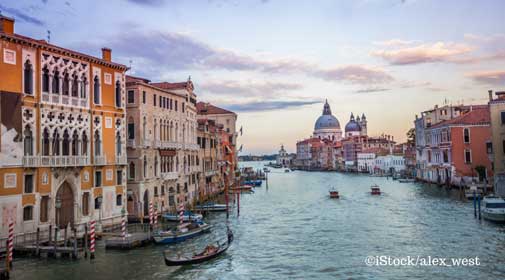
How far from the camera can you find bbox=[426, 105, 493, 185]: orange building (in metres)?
41.8

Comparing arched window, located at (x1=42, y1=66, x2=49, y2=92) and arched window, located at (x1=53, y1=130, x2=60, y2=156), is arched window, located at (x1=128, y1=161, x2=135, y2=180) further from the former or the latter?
arched window, located at (x1=42, y1=66, x2=49, y2=92)

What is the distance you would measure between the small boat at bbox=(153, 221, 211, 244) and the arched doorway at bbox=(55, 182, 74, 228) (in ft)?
11.7

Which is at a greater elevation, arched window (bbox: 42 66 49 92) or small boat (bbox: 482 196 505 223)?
arched window (bbox: 42 66 49 92)

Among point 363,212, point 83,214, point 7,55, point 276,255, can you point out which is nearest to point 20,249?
point 83,214

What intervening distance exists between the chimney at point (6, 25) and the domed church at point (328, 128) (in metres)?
137

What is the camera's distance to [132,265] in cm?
1616

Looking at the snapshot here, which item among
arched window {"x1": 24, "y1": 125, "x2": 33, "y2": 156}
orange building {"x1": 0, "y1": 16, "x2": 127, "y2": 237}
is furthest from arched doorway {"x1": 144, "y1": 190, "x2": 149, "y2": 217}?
arched window {"x1": 24, "y1": 125, "x2": 33, "y2": 156}

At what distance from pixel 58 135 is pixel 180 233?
21.0 ft

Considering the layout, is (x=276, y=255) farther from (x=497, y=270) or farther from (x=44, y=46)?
(x=44, y=46)

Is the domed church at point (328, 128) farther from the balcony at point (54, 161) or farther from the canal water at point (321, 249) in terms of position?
the balcony at point (54, 161)

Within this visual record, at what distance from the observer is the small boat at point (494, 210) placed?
23.4 meters

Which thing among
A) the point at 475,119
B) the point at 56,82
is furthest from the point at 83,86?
the point at 475,119

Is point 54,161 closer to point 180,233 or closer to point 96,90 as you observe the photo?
point 96,90

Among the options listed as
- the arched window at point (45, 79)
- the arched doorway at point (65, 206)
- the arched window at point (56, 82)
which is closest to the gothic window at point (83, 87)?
the arched window at point (56, 82)
